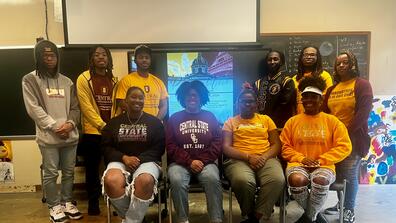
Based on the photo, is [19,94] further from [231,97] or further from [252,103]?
[252,103]

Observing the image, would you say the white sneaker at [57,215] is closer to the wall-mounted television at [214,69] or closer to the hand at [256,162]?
the wall-mounted television at [214,69]

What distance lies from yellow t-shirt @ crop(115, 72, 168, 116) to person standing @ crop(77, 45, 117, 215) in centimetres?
15

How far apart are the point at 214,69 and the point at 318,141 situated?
156 centimetres

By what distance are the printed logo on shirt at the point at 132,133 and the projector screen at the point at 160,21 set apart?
139 centimetres

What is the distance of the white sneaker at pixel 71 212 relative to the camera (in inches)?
119

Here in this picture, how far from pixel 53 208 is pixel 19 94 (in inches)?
58.4

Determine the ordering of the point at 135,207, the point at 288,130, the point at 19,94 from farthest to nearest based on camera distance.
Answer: the point at 19,94
the point at 288,130
the point at 135,207

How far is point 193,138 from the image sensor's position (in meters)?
2.75

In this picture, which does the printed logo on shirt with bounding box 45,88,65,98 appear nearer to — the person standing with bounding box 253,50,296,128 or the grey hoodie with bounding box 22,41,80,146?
the grey hoodie with bounding box 22,41,80,146

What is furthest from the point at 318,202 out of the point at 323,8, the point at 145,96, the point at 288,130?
the point at 323,8

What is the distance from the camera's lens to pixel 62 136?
112 inches

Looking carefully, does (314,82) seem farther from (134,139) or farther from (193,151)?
(134,139)

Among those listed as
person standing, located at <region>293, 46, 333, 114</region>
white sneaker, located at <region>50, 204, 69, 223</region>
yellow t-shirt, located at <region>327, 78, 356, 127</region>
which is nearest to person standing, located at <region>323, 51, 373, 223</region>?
yellow t-shirt, located at <region>327, 78, 356, 127</region>

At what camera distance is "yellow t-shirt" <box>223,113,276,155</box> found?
2764 mm
